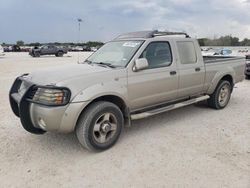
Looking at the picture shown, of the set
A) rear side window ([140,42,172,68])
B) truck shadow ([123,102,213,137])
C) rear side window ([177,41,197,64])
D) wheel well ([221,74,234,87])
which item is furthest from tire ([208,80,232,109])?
rear side window ([140,42,172,68])

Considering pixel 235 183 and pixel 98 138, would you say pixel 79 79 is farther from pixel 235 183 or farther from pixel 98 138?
pixel 235 183

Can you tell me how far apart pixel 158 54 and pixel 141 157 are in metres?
2.05

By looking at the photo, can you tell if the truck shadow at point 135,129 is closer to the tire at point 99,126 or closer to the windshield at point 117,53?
the tire at point 99,126

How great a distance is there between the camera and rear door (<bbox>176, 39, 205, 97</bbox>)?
5.04 meters

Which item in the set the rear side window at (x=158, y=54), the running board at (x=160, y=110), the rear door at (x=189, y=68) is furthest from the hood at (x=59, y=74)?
the rear door at (x=189, y=68)

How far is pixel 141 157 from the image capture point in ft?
12.0

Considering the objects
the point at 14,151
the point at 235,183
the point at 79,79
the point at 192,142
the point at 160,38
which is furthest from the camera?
the point at 160,38

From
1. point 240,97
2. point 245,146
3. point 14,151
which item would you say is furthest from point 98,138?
point 240,97

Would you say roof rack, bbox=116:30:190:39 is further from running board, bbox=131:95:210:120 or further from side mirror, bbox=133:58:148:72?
running board, bbox=131:95:210:120

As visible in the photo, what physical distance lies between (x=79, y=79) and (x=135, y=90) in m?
1.08

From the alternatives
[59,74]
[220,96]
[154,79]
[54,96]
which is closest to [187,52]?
[154,79]

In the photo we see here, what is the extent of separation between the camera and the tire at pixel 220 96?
20.0ft

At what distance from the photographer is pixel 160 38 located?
4.76 meters

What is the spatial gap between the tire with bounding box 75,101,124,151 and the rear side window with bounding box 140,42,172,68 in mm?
1191
